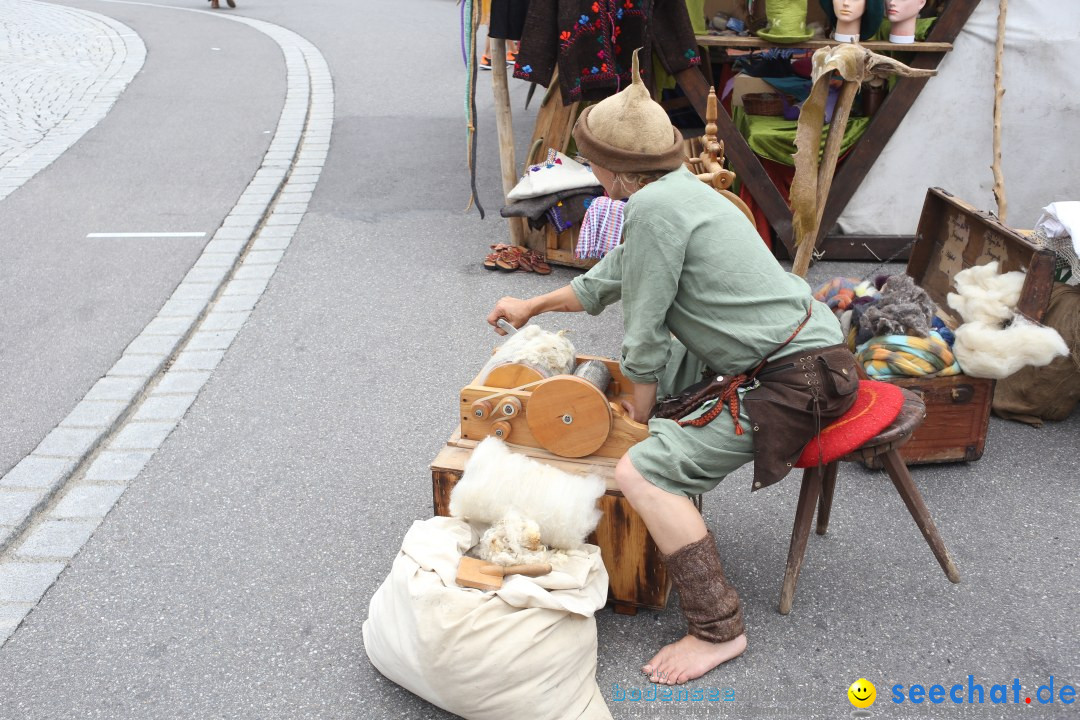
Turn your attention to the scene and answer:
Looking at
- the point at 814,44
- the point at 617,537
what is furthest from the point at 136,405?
the point at 814,44

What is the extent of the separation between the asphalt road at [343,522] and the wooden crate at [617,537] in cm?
9

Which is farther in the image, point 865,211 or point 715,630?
point 865,211

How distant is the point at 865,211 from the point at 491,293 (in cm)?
223

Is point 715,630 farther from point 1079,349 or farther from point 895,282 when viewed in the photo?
point 1079,349

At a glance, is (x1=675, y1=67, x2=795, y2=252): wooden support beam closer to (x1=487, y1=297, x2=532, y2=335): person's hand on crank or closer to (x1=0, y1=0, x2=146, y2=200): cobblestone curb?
(x1=487, y1=297, x2=532, y2=335): person's hand on crank

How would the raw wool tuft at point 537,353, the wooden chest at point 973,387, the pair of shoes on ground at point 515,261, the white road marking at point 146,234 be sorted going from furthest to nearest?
the white road marking at point 146,234, the pair of shoes on ground at point 515,261, the wooden chest at point 973,387, the raw wool tuft at point 537,353

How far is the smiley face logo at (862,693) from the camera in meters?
2.28

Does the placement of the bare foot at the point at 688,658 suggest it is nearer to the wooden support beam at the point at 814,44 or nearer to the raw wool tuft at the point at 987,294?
the raw wool tuft at the point at 987,294

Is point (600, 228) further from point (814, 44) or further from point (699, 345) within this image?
point (699, 345)

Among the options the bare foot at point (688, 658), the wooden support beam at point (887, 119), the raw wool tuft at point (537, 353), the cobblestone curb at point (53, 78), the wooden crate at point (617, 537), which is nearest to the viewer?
the bare foot at point (688, 658)

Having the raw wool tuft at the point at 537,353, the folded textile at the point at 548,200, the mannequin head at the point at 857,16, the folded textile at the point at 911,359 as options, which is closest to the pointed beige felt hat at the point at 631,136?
the raw wool tuft at the point at 537,353

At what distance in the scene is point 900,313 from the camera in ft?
10.9

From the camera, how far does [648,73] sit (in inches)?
193

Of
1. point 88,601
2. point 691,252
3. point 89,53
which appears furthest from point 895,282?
point 89,53
